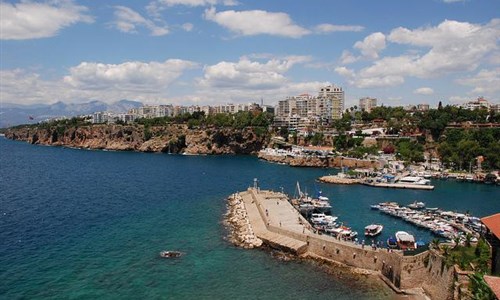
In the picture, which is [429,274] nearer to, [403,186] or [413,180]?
[403,186]

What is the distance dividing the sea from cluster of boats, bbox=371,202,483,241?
4.64ft

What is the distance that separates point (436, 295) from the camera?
27.6m

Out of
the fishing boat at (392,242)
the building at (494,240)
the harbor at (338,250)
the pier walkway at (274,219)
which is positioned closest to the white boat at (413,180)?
the pier walkway at (274,219)

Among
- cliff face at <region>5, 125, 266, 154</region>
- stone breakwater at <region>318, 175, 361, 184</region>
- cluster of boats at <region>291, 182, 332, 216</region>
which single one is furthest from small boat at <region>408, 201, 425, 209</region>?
cliff face at <region>5, 125, 266, 154</region>

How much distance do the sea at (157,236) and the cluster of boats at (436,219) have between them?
141 centimetres

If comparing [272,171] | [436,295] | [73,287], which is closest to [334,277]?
[436,295]

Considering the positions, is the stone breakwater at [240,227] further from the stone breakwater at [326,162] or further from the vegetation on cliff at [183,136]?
the vegetation on cliff at [183,136]

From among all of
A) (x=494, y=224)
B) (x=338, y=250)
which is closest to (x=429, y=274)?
(x=494, y=224)

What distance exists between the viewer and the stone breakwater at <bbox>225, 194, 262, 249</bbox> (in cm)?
4138

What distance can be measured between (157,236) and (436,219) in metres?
33.1

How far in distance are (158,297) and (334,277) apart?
1307 centimetres

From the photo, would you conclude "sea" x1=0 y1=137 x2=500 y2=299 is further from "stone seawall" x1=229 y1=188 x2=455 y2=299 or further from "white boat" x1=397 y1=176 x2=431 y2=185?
"white boat" x1=397 y1=176 x2=431 y2=185

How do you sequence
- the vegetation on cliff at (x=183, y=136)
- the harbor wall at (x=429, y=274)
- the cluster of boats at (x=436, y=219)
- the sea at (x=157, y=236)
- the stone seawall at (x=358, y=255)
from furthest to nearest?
1. the vegetation on cliff at (x=183, y=136)
2. the cluster of boats at (x=436, y=219)
3. the sea at (x=157, y=236)
4. the stone seawall at (x=358, y=255)
5. the harbor wall at (x=429, y=274)

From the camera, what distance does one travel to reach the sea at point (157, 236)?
103 feet
